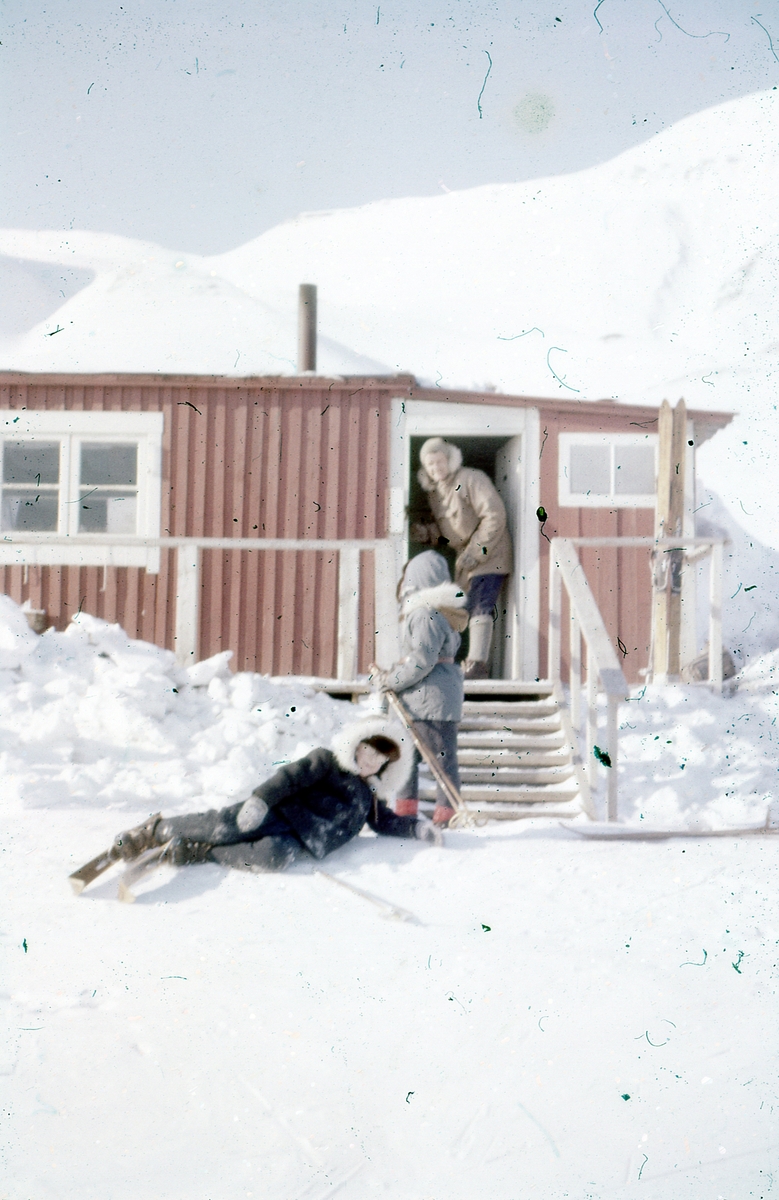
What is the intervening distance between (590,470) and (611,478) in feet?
0.63

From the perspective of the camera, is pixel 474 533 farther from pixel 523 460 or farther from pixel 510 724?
pixel 510 724

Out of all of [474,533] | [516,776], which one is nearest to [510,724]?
[516,776]

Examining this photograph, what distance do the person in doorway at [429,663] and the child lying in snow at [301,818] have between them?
0.52 metres

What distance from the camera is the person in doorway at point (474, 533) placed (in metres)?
6.99

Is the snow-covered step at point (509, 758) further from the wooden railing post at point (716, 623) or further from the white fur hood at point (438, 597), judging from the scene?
the wooden railing post at point (716, 623)

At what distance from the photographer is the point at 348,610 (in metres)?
6.96

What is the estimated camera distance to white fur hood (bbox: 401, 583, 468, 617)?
4.49 m

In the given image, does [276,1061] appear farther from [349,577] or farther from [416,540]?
[416,540]

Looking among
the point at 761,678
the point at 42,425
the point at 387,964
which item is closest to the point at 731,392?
the point at 761,678

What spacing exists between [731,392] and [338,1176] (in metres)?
40.0

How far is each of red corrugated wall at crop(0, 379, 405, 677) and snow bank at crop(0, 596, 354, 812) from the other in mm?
858

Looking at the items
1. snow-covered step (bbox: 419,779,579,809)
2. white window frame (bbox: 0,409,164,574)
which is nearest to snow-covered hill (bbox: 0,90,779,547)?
white window frame (bbox: 0,409,164,574)

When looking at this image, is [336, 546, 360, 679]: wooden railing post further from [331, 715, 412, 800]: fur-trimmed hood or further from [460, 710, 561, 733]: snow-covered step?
[331, 715, 412, 800]: fur-trimmed hood

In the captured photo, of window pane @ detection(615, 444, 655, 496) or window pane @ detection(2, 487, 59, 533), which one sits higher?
window pane @ detection(615, 444, 655, 496)
